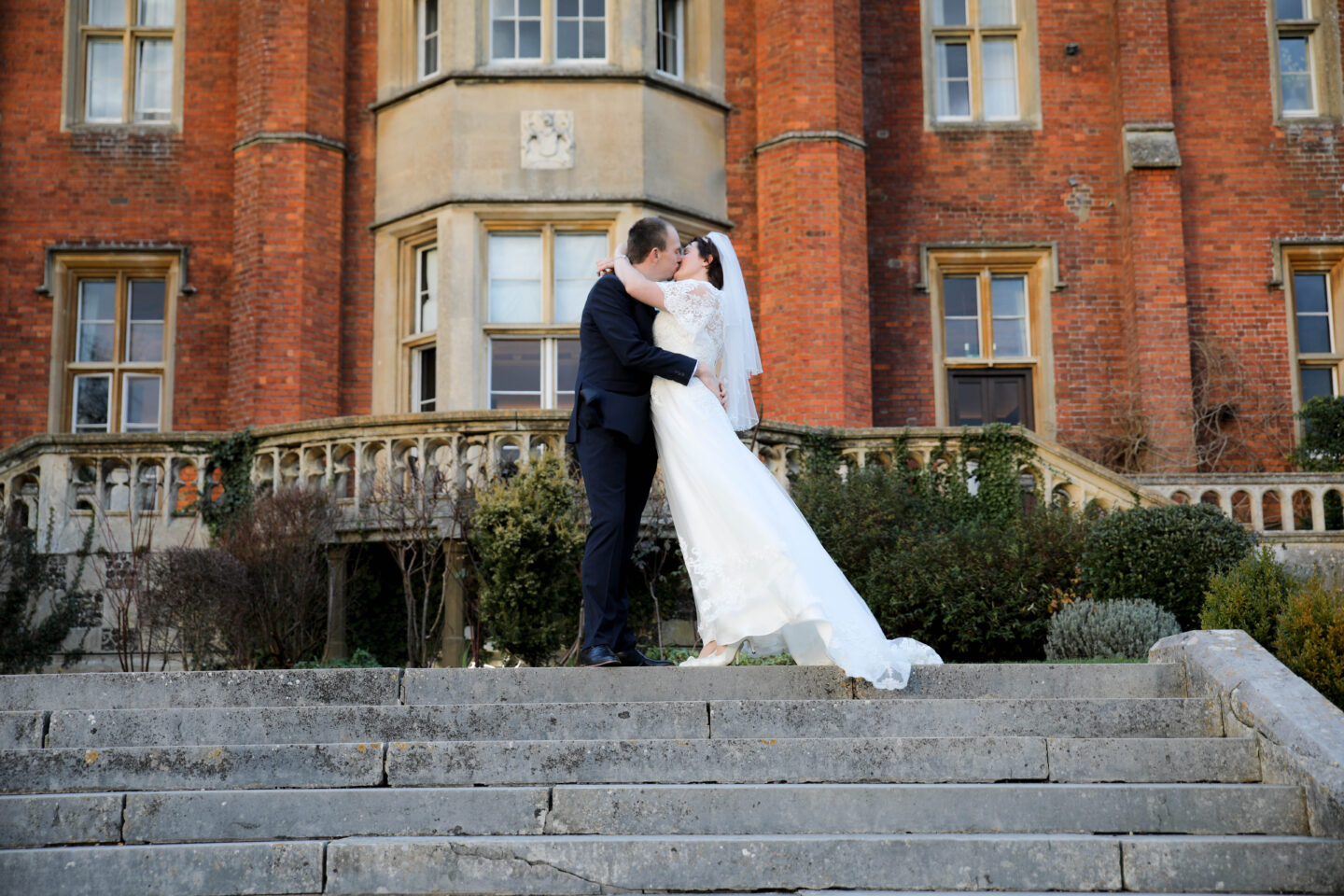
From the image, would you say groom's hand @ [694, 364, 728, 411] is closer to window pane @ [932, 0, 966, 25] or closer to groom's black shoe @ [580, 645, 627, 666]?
groom's black shoe @ [580, 645, 627, 666]

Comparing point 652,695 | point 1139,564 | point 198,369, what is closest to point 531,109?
point 198,369

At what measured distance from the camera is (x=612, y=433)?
5887 mm

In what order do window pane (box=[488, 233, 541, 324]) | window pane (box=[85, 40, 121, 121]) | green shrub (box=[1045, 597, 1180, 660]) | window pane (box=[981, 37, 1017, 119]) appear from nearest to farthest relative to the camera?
green shrub (box=[1045, 597, 1180, 660]), window pane (box=[488, 233, 541, 324]), window pane (box=[85, 40, 121, 121]), window pane (box=[981, 37, 1017, 119])

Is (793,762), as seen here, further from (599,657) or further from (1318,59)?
(1318,59)

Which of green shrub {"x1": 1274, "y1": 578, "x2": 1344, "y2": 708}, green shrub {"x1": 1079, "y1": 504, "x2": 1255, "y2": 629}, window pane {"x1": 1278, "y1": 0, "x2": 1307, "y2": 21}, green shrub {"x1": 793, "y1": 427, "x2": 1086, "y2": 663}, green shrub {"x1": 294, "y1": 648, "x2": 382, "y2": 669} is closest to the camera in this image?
green shrub {"x1": 1274, "y1": 578, "x2": 1344, "y2": 708}

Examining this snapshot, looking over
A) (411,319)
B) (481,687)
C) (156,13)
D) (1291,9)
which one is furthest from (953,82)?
(481,687)

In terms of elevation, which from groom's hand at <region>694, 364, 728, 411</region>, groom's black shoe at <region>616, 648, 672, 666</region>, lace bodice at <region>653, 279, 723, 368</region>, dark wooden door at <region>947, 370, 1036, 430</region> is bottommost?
groom's black shoe at <region>616, 648, 672, 666</region>

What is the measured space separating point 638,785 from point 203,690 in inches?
78.5

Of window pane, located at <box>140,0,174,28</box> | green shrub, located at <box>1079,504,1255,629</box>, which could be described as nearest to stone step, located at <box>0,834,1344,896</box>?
green shrub, located at <box>1079,504,1255,629</box>

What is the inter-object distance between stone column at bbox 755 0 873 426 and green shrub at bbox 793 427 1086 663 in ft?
7.34

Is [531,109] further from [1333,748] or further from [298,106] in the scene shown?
[1333,748]

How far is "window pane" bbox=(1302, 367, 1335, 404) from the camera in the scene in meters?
14.4

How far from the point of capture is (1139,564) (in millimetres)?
8977

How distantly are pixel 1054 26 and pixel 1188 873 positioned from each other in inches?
488
